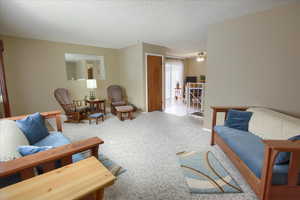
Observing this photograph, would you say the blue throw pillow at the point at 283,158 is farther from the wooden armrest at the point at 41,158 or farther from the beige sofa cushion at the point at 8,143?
the beige sofa cushion at the point at 8,143

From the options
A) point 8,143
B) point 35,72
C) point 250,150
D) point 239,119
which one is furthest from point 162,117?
point 35,72

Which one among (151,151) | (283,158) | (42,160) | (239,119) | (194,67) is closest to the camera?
(42,160)

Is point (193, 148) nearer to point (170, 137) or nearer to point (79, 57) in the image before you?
point (170, 137)

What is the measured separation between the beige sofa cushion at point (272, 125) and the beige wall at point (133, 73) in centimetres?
327

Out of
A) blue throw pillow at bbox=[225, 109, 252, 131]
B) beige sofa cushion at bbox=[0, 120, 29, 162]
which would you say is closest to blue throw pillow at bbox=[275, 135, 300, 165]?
blue throw pillow at bbox=[225, 109, 252, 131]

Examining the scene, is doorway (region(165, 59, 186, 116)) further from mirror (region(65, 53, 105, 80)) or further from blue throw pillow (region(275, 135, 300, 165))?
blue throw pillow (region(275, 135, 300, 165))

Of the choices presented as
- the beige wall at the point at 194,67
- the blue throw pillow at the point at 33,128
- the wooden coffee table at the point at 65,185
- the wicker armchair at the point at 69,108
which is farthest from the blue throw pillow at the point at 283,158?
the beige wall at the point at 194,67

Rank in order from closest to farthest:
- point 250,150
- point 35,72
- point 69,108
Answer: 1. point 250,150
2. point 69,108
3. point 35,72

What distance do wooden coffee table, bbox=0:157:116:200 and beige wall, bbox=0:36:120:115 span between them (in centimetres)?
411

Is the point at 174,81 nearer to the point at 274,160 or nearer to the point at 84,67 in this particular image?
the point at 84,67

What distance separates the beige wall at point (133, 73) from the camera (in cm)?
473

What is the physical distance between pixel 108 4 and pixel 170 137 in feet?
8.53

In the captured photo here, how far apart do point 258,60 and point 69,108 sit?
14.7ft

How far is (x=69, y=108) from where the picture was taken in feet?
12.8
